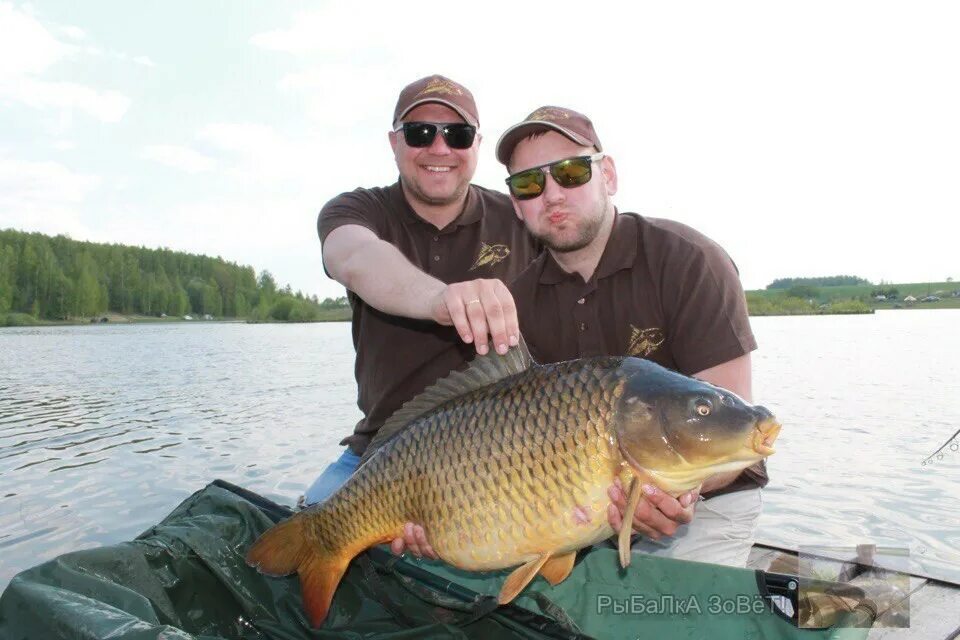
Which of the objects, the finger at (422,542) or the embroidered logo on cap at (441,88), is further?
the embroidered logo on cap at (441,88)

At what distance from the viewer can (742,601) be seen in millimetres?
1938

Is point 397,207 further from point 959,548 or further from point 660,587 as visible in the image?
point 959,548

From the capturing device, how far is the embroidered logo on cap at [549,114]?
2514 mm

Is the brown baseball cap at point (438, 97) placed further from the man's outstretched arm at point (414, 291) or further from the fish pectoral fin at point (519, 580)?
the fish pectoral fin at point (519, 580)

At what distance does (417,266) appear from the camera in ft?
10.1

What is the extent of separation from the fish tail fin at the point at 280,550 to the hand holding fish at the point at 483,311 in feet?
2.91

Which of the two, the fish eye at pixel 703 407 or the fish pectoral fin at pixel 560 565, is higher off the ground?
the fish eye at pixel 703 407

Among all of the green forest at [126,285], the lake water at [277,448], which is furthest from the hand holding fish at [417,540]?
A: the green forest at [126,285]

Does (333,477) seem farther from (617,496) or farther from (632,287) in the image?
(617,496)

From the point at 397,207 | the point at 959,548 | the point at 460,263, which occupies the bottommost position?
the point at 959,548

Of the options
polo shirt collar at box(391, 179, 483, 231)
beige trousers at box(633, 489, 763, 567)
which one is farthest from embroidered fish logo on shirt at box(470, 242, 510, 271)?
beige trousers at box(633, 489, 763, 567)

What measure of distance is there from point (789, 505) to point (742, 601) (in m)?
4.43

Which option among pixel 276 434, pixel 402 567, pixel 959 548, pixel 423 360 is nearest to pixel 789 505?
pixel 959 548

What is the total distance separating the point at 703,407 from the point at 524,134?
1329mm
